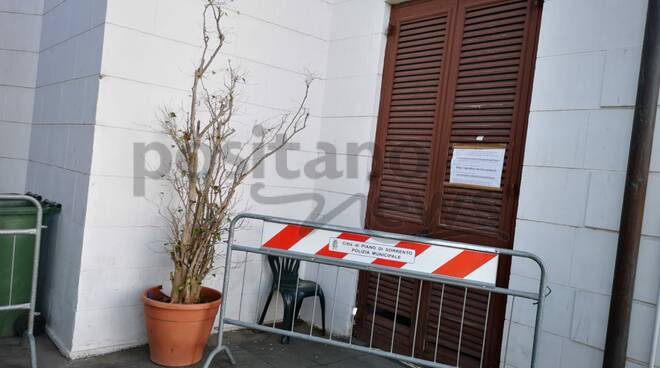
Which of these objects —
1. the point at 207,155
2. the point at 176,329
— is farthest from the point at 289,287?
the point at 207,155

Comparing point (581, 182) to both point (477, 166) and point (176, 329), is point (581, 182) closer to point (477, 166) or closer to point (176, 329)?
point (477, 166)

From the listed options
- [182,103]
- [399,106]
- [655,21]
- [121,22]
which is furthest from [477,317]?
[121,22]

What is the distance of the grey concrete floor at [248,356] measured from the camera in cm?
317

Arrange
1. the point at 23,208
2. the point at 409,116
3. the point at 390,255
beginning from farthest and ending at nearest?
the point at 409,116, the point at 23,208, the point at 390,255

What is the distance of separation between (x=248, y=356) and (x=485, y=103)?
2390 millimetres

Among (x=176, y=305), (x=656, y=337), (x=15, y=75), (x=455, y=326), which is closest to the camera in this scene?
(x=656, y=337)

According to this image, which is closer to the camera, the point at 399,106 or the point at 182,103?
the point at 182,103

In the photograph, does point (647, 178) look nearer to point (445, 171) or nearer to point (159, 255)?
point (445, 171)

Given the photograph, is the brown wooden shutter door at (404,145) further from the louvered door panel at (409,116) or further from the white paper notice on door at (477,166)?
the white paper notice on door at (477,166)

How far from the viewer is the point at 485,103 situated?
3.32 meters

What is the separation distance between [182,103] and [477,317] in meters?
2.50

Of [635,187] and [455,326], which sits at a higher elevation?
[635,187]

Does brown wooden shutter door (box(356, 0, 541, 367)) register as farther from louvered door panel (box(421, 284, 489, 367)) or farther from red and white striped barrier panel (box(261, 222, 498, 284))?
red and white striped barrier panel (box(261, 222, 498, 284))

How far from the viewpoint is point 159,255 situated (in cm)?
354
